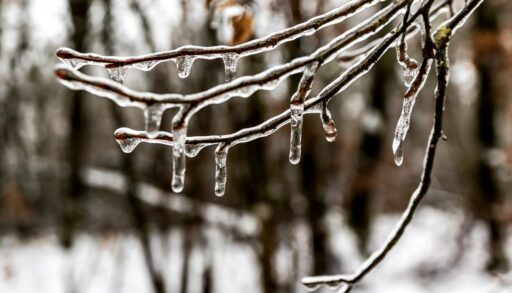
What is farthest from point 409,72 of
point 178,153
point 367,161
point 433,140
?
point 367,161

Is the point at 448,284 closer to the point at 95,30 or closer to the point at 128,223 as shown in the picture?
the point at 95,30

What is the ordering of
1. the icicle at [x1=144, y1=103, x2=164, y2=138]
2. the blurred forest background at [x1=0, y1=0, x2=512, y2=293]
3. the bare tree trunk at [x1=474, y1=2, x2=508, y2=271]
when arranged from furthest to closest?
the bare tree trunk at [x1=474, y1=2, x2=508, y2=271] → the blurred forest background at [x1=0, y1=0, x2=512, y2=293] → the icicle at [x1=144, y1=103, x2=164, y2=138]

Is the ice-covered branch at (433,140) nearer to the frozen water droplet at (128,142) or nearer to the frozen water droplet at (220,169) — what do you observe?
the frozen water droplet at (220,169)

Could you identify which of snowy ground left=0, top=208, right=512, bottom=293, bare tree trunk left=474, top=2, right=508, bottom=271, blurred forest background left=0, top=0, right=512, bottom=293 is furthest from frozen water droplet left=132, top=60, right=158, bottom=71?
bare tree trunk left=474, top=2, right=508, bottom=271

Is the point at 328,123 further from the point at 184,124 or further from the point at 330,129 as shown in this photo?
the point at 184,124

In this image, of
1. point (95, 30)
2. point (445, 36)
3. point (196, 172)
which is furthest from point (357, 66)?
point (95, 30)

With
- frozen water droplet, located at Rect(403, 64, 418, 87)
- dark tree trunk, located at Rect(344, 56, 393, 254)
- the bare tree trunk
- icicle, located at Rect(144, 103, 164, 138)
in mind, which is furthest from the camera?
dark tree trunk, located at Rect(344, 56, 393, 254)

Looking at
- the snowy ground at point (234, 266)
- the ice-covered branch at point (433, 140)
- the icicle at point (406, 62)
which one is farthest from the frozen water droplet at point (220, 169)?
the snowy ground at point (234, 266)

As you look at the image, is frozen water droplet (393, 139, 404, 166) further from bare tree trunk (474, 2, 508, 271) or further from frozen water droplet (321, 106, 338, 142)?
bare tree trunk (474, 2, 508, 271)
